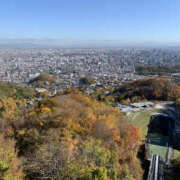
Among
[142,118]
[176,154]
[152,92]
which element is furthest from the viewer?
[152,92]

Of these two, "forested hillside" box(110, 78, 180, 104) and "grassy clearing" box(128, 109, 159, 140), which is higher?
"forested hillside" box(110, 78, 180, 104)

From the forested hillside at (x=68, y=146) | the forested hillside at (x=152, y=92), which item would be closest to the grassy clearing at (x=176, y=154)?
the forested hillside at (x=68, y=146)

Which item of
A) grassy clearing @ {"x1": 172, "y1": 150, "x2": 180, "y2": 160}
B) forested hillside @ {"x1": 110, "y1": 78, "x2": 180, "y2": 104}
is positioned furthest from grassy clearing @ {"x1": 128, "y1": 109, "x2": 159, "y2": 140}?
forested hillside @ {"x1": 110, "y1": 78, "x2": 180, "y2": 104}

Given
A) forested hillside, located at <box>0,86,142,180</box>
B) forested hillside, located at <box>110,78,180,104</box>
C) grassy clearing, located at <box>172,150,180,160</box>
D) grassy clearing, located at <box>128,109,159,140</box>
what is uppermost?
forested hillside, located at <box>0,86,142,180</box>

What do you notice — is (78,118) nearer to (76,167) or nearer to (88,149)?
(88,149)

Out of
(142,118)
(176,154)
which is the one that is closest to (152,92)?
(142,118)

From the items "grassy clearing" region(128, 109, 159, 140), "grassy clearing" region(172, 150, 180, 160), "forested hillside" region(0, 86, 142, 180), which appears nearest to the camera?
"forested hillside" region(0, 86, 142, 180)

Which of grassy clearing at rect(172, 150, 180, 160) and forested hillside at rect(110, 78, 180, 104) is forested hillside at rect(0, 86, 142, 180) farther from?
forested hillside at rect(110, 78, 180, 104)

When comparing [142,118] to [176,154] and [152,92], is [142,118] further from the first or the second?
[152,92]

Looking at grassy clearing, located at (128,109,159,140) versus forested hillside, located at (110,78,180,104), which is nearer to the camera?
grassy clearing, located at (128,109,159,140)

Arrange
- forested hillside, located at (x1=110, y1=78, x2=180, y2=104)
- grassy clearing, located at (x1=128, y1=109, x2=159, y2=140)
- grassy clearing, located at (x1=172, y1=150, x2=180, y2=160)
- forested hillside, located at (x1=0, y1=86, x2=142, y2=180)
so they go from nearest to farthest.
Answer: forested hillside, located at (x1=0, y1=86, x2=142, y2=180)
grassy clearing, located at (x1=172, y1=150, x2=180, y2=160)
grassy clearing, located at (x1=128, y1=109, x2=159, y2=140)
forested hillside, located at (x1=110, y1=78, x2=180, y2=104)

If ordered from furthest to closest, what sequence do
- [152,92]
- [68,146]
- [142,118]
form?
1. [152,92]
2. [142,118]
3. [68,146]
